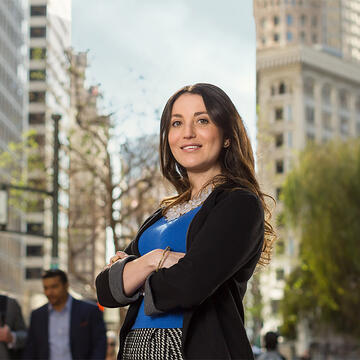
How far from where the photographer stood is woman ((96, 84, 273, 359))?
255 centimetres

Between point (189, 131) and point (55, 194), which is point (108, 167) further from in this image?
point (189, 131)

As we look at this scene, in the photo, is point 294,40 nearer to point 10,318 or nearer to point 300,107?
point 300,107

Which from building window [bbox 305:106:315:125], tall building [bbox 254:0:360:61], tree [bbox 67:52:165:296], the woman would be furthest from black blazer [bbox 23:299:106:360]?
tall building [bbox 254:0:360:61]

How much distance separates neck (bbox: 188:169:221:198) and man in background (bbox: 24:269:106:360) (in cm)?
423

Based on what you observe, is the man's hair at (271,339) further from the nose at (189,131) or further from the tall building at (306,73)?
the tall building at (306,73)

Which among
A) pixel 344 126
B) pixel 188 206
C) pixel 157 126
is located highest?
pixel 344 126

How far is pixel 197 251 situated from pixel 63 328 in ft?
15.3

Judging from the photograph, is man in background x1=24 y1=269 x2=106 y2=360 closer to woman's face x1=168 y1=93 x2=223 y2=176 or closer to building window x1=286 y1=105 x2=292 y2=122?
woman's face x1=168 y1=93 x2=223 y2=176

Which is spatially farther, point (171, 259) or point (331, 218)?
point (331, 218)

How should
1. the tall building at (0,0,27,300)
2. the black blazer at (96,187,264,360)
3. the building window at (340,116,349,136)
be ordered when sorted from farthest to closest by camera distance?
the building window at (340,116,349,136)
the tall building at (0,0,27,300)
the black blazer at (96,187,264,360)

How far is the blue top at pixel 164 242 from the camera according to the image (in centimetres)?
263

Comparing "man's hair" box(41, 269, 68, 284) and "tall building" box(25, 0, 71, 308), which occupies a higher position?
"tall building" box(25, 0, 71, 308)

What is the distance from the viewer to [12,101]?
267 ft

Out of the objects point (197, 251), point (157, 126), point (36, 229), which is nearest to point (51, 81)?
point (36, 229)
